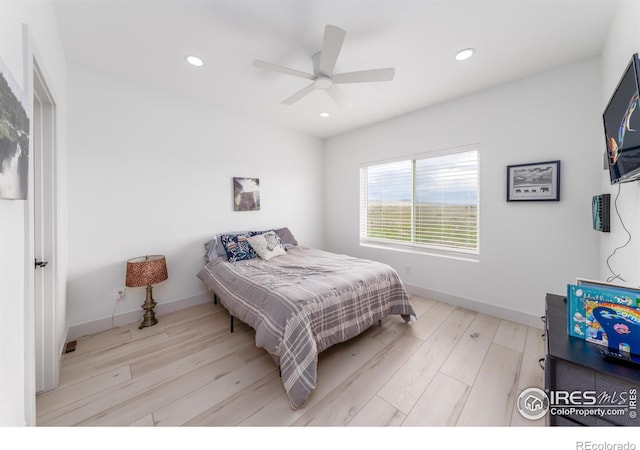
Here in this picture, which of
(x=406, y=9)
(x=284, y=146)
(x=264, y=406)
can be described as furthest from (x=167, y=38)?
(x=264, y=406)

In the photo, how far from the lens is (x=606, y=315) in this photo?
1.05 meters

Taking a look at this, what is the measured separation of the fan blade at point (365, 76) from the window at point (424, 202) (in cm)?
159

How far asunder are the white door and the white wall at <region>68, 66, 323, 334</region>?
684 millimetres

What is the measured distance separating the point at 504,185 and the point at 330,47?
2353mm

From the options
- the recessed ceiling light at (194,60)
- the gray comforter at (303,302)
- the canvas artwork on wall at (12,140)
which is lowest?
the gray comforter at (303,302)

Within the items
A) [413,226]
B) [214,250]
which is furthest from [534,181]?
[214,250]

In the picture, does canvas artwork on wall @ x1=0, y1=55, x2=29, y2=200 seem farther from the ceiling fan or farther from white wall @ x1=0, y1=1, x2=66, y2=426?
the ceiling fan

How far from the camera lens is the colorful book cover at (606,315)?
989mm

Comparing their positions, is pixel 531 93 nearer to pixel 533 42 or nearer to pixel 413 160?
pixel 533 42

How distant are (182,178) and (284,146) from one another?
1.69 m

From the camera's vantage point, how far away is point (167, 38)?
188 centimetres

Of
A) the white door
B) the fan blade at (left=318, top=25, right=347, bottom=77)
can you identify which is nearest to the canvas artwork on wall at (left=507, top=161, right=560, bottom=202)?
the fan blade at (left=318, top=25, right=347, bottom=77)

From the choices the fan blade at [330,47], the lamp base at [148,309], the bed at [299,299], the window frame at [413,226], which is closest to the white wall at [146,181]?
the lamp base at [148,309]

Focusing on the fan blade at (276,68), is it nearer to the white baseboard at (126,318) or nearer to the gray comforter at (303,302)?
the gray comforter at (303,302)
